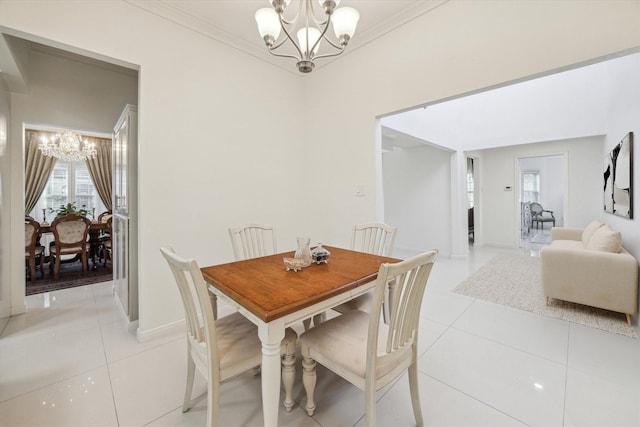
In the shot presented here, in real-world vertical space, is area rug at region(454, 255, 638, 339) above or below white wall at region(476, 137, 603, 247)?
below

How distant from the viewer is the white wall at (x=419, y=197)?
502 centimetres

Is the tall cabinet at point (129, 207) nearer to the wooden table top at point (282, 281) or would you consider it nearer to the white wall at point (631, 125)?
the wooden table top at point (282, 281)

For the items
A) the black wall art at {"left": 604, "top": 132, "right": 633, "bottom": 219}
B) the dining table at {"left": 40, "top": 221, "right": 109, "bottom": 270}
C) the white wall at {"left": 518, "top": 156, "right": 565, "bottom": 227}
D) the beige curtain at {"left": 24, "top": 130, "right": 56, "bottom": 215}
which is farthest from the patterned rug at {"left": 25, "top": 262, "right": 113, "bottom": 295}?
the white wall at {"left": 518, "top": 156, "right": 565, "bottom": 227}

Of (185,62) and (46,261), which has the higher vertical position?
(185,62)

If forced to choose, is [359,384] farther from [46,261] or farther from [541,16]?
[46,261]

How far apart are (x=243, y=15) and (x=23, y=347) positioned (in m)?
3.31

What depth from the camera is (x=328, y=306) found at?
1.22 meters

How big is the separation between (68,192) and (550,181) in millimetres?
14104

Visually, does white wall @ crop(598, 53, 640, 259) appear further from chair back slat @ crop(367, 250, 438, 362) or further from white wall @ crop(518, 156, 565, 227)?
white wall @ crop(518, 156, 565, 227)

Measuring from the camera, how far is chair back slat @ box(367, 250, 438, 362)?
95 centimetres

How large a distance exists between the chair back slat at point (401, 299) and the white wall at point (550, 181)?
9.98 m

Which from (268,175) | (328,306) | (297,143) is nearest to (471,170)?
(297,143)

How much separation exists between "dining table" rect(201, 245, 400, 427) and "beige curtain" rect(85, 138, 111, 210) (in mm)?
5905

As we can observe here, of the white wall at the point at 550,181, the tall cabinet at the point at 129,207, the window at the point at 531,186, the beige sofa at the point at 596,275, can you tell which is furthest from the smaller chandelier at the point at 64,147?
the window at the point at 531,186
